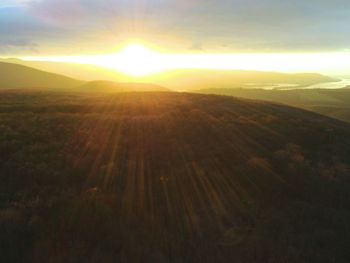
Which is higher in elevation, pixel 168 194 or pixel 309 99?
pixel 168 194

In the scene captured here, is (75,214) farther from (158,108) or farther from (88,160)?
(158,108)

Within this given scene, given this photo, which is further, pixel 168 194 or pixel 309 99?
pixel 309 99

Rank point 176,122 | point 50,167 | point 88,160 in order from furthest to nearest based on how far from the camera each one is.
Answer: point 176,122 → point 88,160 → point 50,167

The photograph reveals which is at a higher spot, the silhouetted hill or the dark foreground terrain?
the dark foreground terrain

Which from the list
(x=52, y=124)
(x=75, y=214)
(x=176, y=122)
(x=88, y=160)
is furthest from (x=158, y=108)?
(x=75, y=214)

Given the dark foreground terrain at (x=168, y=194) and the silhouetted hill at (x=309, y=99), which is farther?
the silhouetted hill at (x=309, y=99)

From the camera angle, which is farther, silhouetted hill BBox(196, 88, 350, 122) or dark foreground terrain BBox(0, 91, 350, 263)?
silhouetted hill BBox(196, 88, 350, 122)

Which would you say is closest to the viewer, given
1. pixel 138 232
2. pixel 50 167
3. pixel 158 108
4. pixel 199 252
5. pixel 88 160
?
pixel 199 252

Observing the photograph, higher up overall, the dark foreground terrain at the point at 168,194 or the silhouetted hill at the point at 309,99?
the dark foreground terrain at the point at 168,194
